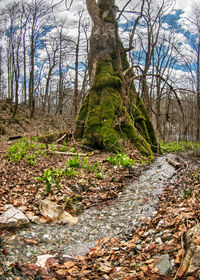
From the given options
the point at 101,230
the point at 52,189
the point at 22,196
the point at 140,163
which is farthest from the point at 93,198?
the point at 140,163

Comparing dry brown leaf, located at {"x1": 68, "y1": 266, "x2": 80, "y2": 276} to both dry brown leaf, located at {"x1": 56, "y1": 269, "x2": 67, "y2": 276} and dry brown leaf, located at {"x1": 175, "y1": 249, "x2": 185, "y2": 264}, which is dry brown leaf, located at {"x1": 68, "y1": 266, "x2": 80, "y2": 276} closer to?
dry brown leaf, located at {"x1": 56, "y1": 269, "x2": 67, "y2": 276}

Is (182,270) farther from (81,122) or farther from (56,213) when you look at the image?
(81,122)

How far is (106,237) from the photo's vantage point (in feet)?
8.78

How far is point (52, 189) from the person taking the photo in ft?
13.1

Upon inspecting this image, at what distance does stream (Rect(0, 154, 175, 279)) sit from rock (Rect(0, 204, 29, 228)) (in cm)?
10

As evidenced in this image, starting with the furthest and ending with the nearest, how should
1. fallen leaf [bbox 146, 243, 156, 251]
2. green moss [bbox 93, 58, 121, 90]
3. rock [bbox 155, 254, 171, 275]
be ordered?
green moss [bbox 93, 58, 121, 90], fallen leaf [bbox 146, 243, 156, 251], rock [bbox 155, 254, 171, 275]

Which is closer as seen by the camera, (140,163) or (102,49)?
(140,163)

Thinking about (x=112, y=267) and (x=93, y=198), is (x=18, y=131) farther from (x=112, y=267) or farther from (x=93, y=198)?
(x=112, y=267)

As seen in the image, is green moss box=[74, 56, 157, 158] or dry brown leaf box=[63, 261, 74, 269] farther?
green moss box=[74, 56, 157, 158]

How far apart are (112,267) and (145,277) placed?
45 centimetres

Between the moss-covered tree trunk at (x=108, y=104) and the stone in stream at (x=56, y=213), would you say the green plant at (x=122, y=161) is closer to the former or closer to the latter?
the moss-covered tree trunk at (x=108, y=104)

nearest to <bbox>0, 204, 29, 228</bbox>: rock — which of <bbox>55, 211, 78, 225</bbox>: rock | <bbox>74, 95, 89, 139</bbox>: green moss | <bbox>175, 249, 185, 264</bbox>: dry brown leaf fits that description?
<bbox>55, 211, 78, 225</bbox>: rock

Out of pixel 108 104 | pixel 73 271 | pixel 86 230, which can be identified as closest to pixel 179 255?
pixel 73 271

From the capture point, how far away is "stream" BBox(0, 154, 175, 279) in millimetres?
2350
